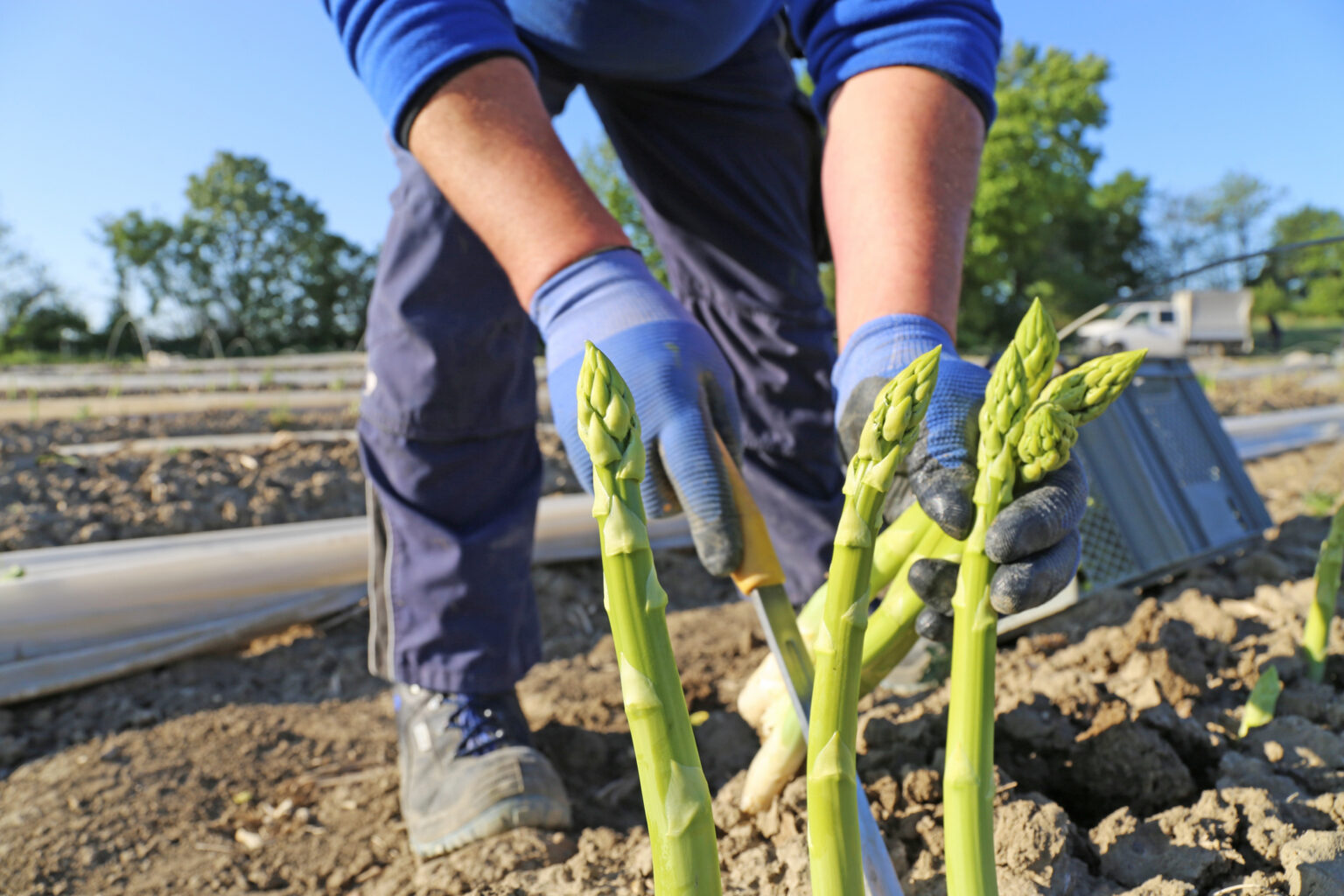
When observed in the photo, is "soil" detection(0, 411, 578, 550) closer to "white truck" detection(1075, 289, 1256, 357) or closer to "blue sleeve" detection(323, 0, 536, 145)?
"blue sleeve" detection(323, 0, 536, 145)

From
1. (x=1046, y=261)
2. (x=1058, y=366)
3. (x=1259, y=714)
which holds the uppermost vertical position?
(x=1046, y=261)

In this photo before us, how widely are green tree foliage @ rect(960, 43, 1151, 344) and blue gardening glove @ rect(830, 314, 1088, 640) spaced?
66.8 ft

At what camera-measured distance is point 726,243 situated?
2.18 m

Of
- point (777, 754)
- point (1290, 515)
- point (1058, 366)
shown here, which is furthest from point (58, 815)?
point (1290, 515)

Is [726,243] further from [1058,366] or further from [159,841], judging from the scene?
[159,841]

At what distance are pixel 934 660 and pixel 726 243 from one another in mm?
1219

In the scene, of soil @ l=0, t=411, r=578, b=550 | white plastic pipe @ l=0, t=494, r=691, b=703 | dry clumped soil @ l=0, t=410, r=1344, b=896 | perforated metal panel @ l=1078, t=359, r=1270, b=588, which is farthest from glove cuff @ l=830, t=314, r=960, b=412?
soil @ l=0, t=411, r=578, b=550

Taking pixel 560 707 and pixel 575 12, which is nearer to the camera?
pixel 575 12

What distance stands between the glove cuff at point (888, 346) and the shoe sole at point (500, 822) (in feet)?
3.25

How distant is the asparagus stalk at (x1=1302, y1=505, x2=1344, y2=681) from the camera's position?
1.53m

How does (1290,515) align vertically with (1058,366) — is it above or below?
below

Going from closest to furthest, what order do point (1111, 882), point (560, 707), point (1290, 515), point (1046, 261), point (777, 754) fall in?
point (1111, 882) < point (777, 754) < point (560, 707) < point (1290, 515) < point (1046, 261)

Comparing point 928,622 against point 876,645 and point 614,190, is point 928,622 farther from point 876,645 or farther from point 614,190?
point 614,190

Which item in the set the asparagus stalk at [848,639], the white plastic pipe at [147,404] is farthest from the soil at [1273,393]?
the white plastic pipe at [147,404]
